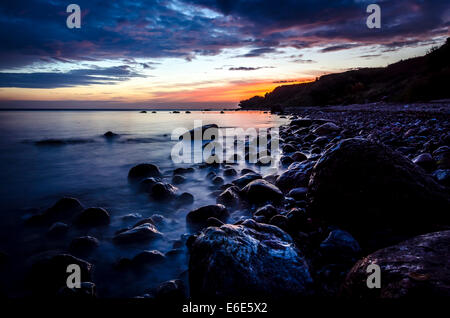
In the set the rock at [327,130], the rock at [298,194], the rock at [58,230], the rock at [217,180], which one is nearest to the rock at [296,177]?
the rock at [298,194]

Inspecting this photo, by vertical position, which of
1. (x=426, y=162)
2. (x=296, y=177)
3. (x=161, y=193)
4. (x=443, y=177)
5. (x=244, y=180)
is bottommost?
(x=161, y=193)

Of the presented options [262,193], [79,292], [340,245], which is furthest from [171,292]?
[262,193]

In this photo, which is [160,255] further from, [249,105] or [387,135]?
[249,105]

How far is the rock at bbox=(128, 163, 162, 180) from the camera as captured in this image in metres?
5.76

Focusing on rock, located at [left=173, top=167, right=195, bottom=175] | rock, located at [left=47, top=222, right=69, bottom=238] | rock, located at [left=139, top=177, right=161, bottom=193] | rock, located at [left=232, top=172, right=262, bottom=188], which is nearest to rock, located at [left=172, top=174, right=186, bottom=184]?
Result: rock, located at [left=139, top=177, right=161, bottom=193]

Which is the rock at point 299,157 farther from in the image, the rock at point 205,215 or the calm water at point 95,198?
the rock at point 205,215

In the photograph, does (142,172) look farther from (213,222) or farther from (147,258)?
(147,258)

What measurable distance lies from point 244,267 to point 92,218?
8.38 feet

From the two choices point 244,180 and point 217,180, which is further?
point 217,180

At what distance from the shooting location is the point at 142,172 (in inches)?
231

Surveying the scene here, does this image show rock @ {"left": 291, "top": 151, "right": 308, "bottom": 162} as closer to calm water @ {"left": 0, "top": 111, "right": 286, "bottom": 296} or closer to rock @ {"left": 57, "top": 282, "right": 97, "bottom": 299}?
calm water @ {"left": 0, "top": 111, "right": 286, "bottom": 296}
